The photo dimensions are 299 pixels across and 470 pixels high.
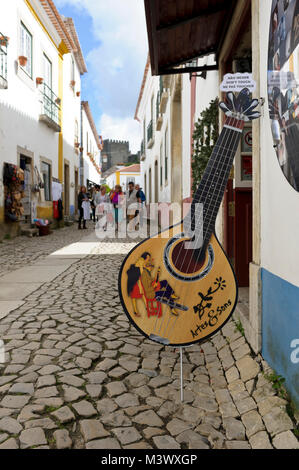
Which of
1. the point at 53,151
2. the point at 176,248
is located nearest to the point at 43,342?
the point at 176,248

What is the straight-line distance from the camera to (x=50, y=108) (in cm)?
1525

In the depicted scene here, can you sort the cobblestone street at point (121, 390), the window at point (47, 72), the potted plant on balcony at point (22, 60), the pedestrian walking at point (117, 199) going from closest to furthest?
the cobblestone street at point (121, 390) → the potted plant on balcony at point (22, 60) → the pedestrian walking at point (117, 199) → the window at point (47, 72)

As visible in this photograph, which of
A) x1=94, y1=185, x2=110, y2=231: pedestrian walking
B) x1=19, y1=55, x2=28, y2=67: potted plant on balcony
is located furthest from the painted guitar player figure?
x1=94, y1=185, x2=110, y2=231: pedestrian walking

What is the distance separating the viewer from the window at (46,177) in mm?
14869

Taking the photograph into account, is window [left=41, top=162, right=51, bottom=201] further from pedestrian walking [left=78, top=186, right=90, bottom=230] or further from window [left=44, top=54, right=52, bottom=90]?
window [left=44, top=54, right=52, bottom=90]

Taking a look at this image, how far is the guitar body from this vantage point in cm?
224

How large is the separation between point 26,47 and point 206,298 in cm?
1279

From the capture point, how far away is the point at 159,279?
224 cm

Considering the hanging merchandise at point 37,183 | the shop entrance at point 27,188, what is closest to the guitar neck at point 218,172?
the shop entrance at point 27,188

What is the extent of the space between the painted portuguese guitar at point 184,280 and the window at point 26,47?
11.4m

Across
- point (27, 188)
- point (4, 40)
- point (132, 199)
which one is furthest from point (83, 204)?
point (4, 40)

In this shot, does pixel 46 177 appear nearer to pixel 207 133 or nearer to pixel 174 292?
pixel 207 133

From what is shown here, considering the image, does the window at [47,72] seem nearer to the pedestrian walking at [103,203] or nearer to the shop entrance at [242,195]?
the pedestrian walking at [103,203]

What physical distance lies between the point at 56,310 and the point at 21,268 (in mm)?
2722
